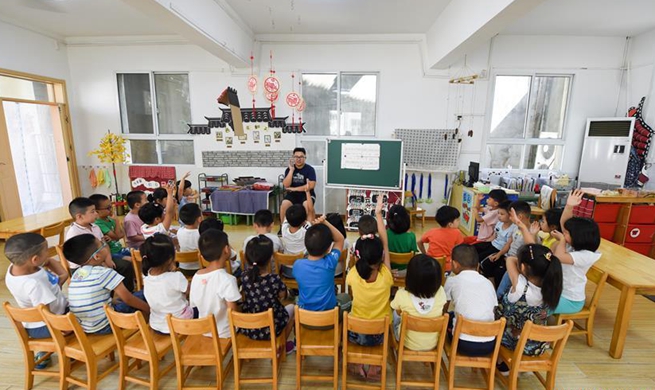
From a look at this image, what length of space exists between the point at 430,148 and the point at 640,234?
10.0ft

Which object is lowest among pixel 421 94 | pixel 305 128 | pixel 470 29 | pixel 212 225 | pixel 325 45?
pixel 212 225

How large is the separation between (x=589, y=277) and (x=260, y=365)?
2422 millimetres

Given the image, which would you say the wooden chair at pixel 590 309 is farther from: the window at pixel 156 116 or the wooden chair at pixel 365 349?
the window at pixel 156 116

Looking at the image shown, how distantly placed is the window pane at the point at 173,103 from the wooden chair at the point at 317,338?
5235 millimetres

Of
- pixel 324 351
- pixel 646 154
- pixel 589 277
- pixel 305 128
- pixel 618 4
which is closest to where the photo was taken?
pixel 324 351

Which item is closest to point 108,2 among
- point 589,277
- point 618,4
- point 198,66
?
point 198,66

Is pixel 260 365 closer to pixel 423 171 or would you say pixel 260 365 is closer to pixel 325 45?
pixel 423 171

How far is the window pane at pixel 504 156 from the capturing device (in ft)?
18.0

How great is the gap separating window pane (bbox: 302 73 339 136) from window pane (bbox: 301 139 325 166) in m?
0.19

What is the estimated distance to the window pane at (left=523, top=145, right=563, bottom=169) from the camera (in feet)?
17.9

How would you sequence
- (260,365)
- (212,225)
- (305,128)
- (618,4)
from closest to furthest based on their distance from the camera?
(260,365)
(212,225)
(618,4)
(305,128)

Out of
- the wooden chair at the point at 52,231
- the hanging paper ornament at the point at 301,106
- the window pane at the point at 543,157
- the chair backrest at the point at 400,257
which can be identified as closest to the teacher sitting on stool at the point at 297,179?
the hanging paper ornament at the point at 301,106

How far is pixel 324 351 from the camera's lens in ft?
5.62

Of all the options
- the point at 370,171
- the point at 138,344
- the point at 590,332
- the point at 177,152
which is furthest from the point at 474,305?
the point at 177,152
